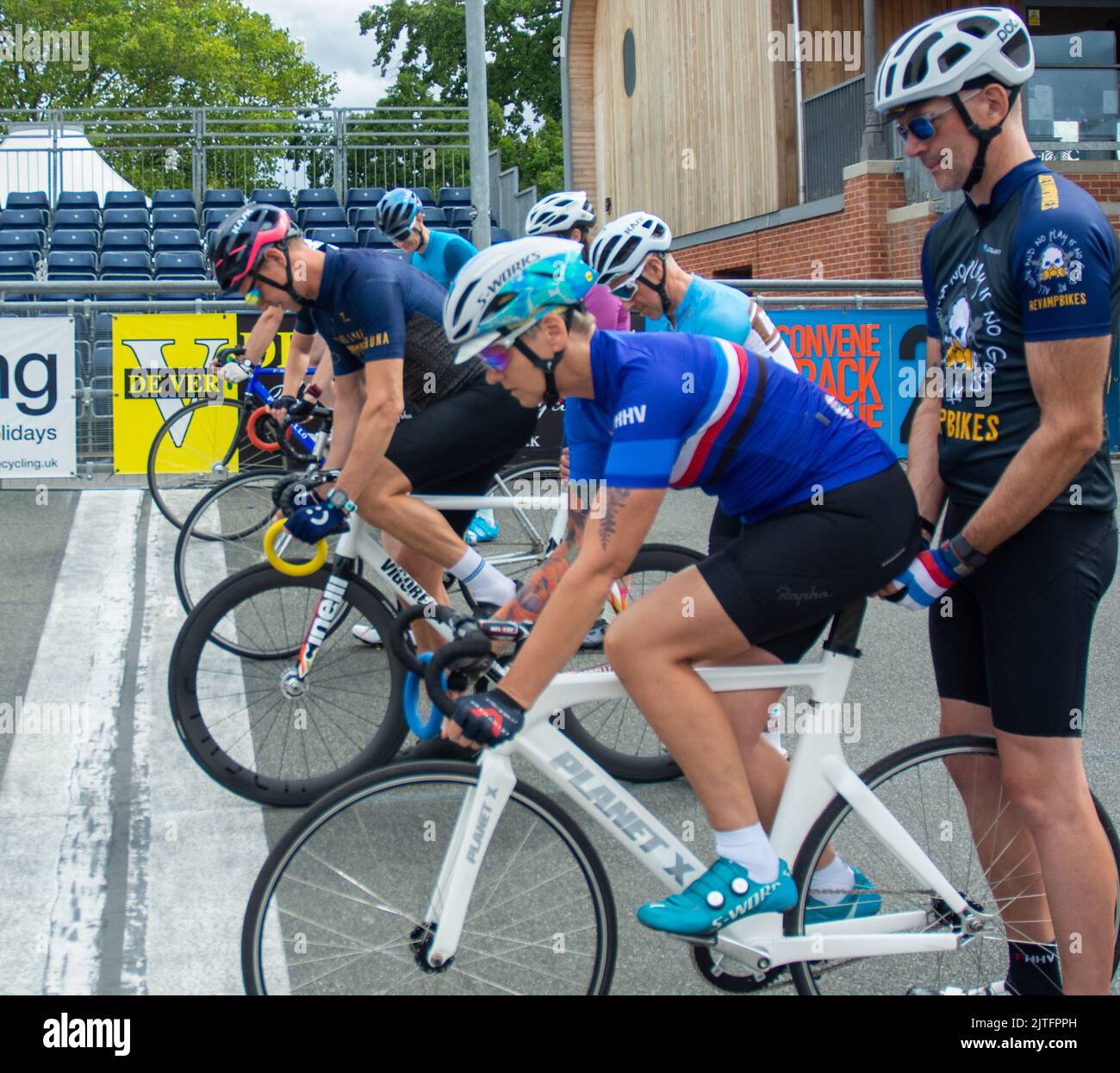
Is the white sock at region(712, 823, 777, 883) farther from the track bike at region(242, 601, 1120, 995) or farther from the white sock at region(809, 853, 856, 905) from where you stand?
the white sock at region(809, 853, 856, 905)

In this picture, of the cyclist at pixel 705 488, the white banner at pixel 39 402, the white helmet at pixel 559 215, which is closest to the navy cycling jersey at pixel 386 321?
the white helmet at pixel 559 215

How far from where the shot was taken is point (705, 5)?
2080 centimetres

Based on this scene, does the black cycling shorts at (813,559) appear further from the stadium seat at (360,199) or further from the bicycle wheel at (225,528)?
the stadium seat at (360,199)

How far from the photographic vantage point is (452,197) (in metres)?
20.0

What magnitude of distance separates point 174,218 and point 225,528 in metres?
14.2

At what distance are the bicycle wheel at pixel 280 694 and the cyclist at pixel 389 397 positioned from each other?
0.28 metres

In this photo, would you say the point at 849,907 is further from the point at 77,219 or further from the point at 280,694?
the point at 77,219

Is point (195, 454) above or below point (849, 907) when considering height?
above

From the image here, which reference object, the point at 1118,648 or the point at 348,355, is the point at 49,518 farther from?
the point at 1118,648

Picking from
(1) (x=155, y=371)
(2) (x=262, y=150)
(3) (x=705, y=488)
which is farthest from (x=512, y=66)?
(3) (x=705, y=488)

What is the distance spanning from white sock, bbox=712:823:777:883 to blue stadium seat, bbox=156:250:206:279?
16.3m

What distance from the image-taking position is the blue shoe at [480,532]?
19.2ft

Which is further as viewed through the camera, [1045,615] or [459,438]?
[459,438]

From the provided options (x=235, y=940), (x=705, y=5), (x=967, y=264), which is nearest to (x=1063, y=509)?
(x=967, y=264)
